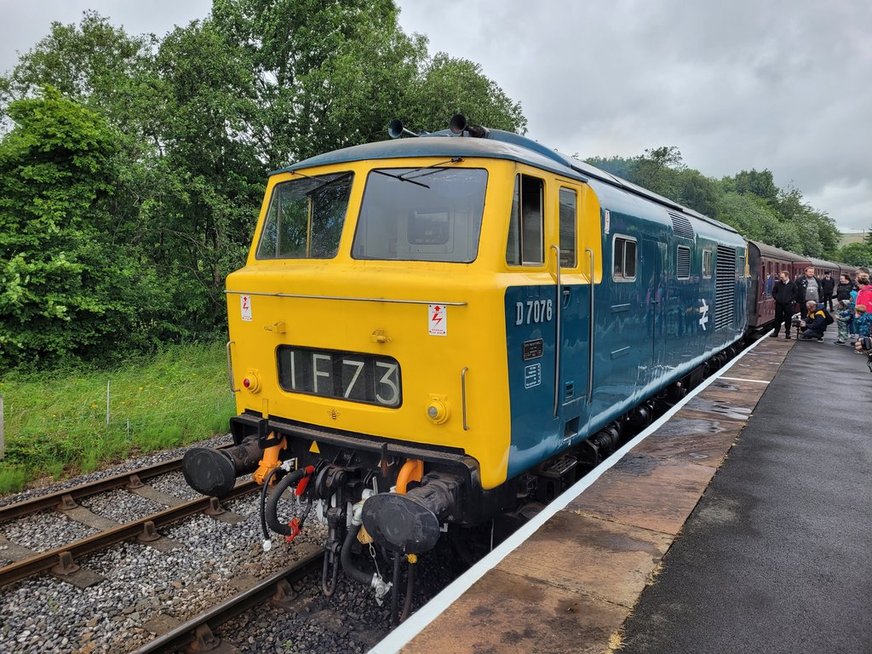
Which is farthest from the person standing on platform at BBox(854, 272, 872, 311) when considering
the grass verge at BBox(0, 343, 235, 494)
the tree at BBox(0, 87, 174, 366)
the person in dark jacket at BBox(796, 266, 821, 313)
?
the tree at BBox(0, 87, 174, 366)

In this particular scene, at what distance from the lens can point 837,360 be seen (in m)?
12.4

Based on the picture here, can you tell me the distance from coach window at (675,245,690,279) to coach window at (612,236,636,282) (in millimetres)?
1884

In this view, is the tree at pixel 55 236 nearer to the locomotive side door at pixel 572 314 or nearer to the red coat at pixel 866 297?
the locomotive side door at pixel 572 314

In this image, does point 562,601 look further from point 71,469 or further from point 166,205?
point 166,205

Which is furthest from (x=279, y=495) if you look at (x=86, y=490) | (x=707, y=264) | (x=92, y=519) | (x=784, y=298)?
(x=784, y=298)

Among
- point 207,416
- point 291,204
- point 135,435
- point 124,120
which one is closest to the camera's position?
point 291,204

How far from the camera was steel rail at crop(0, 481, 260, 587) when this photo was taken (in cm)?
459

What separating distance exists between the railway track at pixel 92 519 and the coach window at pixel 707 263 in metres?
6.75

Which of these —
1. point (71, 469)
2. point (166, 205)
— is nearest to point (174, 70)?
point (166, 205)

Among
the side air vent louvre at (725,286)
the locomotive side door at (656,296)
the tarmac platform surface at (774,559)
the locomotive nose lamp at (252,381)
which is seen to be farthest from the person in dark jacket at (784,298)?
the locomotive nose lamp at (252,381)

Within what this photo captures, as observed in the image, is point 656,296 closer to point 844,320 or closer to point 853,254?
point 844,320

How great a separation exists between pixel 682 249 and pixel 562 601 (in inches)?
215

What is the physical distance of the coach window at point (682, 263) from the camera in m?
7.27

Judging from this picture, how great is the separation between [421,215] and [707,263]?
254 inches
